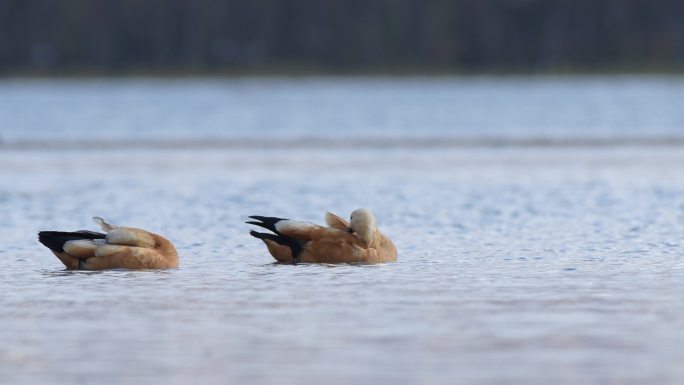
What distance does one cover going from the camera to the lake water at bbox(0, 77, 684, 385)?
1315 centimetres

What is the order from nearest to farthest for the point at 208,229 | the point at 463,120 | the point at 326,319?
the point at 326,319 < the point at 208,229 < the point at 463,120

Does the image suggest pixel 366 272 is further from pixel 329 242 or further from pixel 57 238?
pixel 57 238

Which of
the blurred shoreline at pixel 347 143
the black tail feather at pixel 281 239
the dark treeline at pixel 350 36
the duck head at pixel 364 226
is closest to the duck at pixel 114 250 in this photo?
the black tail feather at pixel 281 239

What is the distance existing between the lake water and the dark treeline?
126 meters

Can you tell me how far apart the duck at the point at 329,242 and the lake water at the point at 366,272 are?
0.30 m

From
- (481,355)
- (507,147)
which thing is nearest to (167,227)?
(481,355)

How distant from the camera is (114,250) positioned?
19359 mm

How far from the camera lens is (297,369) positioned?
12812 millimetres

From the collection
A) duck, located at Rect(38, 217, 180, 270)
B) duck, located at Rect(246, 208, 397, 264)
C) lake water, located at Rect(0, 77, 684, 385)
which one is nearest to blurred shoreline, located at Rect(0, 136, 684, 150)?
lake water, located at Rect(0, 77, 684, 385)

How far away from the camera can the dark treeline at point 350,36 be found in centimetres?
17875

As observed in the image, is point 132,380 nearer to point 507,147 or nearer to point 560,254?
point 560,254

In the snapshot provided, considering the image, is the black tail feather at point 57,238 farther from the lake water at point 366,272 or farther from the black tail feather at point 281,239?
the black tail feather at point 281,239

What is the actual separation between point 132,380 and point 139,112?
8019 cm

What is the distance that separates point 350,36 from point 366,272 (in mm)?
167898
